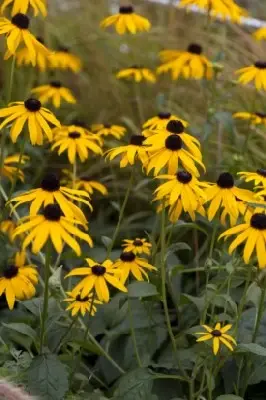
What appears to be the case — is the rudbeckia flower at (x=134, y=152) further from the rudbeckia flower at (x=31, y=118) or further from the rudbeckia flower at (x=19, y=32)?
the rudbeckia flower at (x=19, y=32)

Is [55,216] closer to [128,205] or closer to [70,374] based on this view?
[70,374]

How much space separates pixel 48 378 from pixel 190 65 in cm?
155

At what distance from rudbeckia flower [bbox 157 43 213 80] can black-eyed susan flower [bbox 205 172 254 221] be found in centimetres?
113

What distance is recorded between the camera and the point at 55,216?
73.2 inches

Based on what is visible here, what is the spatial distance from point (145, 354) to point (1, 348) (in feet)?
1.30

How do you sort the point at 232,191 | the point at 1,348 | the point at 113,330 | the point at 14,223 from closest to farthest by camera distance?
the point at 232,191
the point at 1,348
the point at 113,330
the point at 14,223

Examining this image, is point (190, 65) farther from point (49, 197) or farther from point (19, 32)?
point (49, 197)

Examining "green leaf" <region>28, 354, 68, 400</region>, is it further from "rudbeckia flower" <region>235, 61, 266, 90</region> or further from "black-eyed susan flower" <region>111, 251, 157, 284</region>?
"rudbeckia flower" <region>235, 61, 266, 90</region>

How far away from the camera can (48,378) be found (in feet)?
6.81

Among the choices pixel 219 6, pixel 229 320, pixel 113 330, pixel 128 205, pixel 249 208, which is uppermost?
pixel 219 6

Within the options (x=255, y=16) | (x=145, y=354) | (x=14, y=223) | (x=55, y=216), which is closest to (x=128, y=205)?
(x=14, y=223)

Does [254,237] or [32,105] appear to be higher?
[32,105]

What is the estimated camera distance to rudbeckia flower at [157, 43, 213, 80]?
10.6 feet

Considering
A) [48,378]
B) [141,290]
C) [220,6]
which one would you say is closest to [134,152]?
[141,290]
